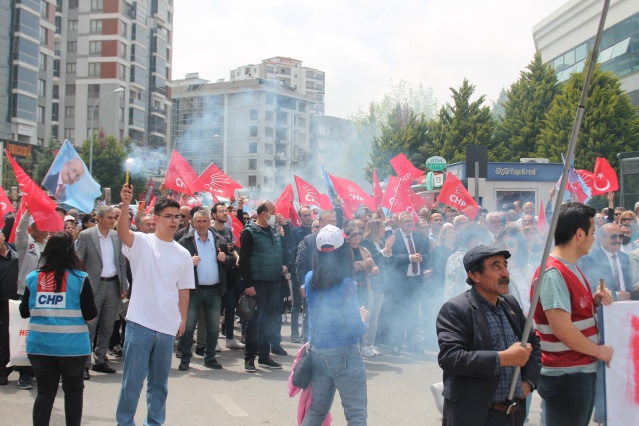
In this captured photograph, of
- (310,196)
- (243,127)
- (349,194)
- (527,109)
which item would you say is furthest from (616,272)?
(243,127)

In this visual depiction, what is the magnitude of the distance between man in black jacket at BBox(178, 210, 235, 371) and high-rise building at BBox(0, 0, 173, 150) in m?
60.1

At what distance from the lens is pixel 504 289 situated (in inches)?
145

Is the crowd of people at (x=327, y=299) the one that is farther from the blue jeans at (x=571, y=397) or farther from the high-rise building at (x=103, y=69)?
the high-rise building at (x=103, y=69)

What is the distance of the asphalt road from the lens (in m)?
6.61

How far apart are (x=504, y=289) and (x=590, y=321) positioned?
0.89 meters

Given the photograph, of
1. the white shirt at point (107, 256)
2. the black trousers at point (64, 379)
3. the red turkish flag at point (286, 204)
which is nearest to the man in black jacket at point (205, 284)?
the white shirt at point (107, 256)

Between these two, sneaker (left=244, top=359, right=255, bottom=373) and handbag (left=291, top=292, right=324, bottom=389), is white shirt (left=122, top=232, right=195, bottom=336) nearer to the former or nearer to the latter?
handbag (left=291, top=292, right=324, bottom=389)

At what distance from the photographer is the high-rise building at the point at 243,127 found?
82625mm

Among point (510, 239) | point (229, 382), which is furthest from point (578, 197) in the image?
point (229, 382)

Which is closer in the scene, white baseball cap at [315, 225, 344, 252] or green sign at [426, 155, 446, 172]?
white baseball cap at [315, 225, 344, 252]

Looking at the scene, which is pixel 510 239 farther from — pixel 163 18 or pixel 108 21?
pixel 163 18

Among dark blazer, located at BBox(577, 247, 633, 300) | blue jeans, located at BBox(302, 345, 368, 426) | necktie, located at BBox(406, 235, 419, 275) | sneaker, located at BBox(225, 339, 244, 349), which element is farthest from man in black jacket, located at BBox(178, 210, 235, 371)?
dark blazer, located at BBox(577, 247, 633, 300)

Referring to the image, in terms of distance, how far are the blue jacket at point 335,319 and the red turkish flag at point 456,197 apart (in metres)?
8.82

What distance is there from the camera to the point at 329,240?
5.28 meters
